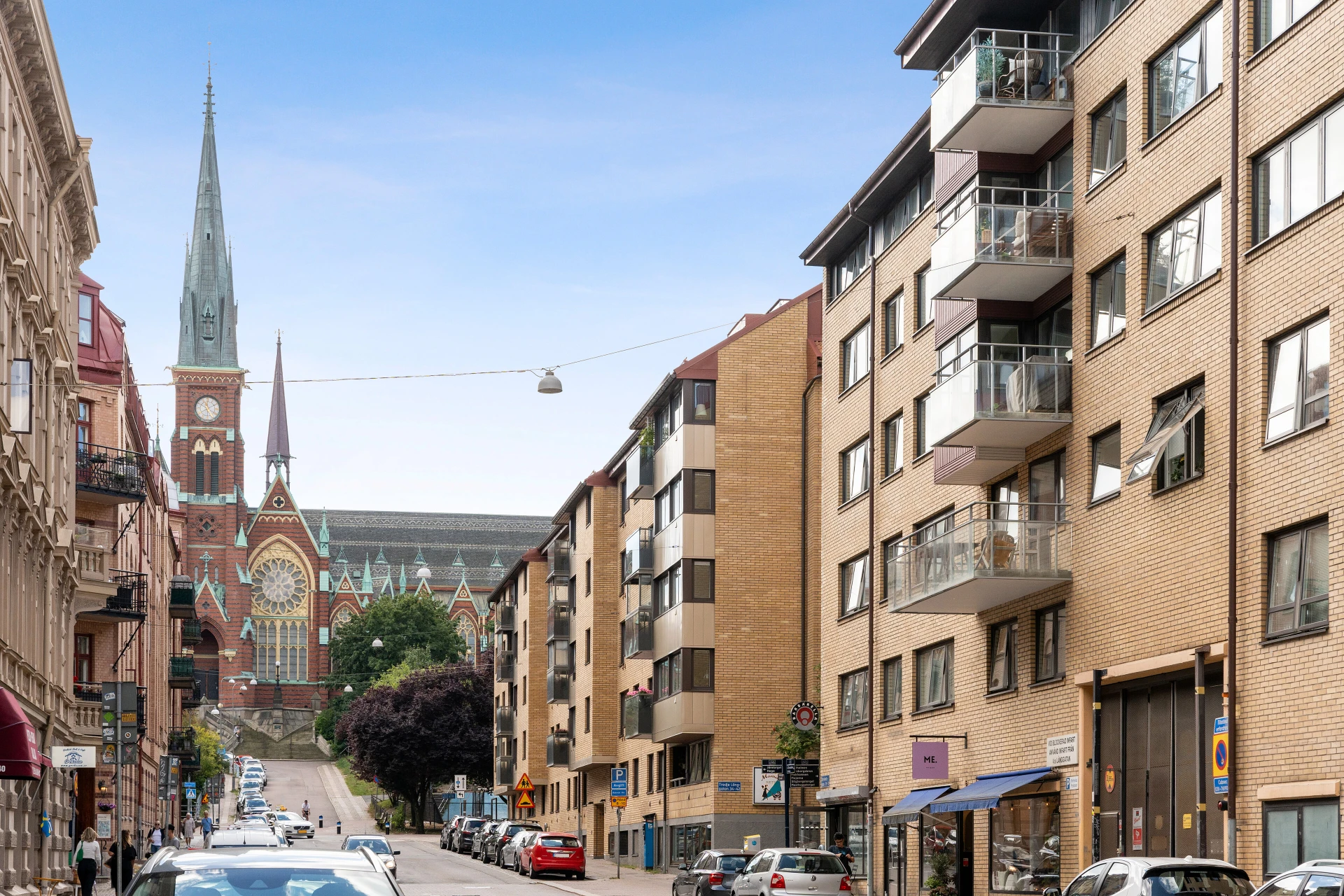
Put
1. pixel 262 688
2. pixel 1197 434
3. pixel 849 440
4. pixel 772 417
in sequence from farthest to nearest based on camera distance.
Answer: pixel 262 688 → pixel 772 417 → pixel 849 440 → pixel 1197 434

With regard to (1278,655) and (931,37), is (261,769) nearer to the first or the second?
(931,37)

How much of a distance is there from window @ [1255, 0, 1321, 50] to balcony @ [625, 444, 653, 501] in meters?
31.7

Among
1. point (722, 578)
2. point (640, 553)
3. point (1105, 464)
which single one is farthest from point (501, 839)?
point (1105, 464)

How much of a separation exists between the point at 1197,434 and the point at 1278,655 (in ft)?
11.6

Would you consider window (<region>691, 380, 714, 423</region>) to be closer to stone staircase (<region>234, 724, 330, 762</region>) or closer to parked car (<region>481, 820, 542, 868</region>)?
parked car (<region>481, 820, 542, 868</region>)

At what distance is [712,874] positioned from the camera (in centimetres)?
3262

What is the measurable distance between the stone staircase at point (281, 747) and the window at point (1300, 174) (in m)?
132

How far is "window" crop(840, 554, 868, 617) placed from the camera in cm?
3734

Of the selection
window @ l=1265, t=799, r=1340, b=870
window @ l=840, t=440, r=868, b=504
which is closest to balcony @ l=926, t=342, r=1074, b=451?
window @ l=1265, t=799, r=1340, b=870

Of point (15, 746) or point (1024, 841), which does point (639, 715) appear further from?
point (15, 746)

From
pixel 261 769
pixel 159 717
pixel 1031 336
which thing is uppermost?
pixel 1031 336

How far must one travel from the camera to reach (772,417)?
4772 cm

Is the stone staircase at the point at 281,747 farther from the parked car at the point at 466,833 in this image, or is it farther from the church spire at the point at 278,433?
the parked car at the point at 466,833

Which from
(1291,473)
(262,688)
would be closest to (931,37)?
(1291,473)
